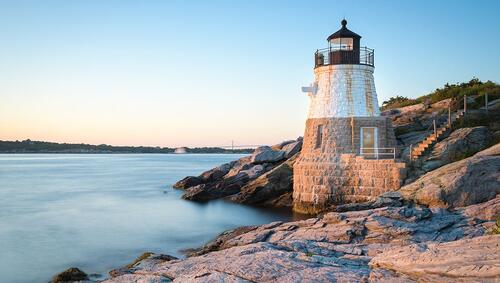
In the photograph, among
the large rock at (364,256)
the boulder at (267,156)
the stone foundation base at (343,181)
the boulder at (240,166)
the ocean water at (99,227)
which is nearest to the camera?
the large rock at (364,256)

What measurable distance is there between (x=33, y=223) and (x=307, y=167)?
45.4 ft

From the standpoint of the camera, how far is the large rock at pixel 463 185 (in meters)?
14.7

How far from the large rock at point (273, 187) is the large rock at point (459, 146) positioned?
8.25 metres

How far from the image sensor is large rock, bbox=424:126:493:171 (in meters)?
19.0

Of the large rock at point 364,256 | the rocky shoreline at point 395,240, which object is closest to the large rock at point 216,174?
the rocky shoreline at point 395,240

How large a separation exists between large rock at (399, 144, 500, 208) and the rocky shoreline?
0.10 ft

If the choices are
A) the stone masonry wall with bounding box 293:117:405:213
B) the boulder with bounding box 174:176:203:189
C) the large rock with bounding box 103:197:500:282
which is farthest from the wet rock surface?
the large rock with bounding box 103:197:500:282

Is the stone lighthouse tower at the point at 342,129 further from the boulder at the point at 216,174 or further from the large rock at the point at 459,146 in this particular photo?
the boulder at the point at 216,174

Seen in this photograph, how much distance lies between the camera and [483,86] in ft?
93.9

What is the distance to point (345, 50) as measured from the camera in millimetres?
21469

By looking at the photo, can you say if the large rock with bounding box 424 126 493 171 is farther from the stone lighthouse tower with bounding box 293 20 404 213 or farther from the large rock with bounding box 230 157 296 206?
the large rock with bounding box 230 157 296 206

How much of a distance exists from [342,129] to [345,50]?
3645 millimetres

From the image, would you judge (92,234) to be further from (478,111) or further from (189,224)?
(478,111)

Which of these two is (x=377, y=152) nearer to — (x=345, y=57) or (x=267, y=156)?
(x=345, y=57)
